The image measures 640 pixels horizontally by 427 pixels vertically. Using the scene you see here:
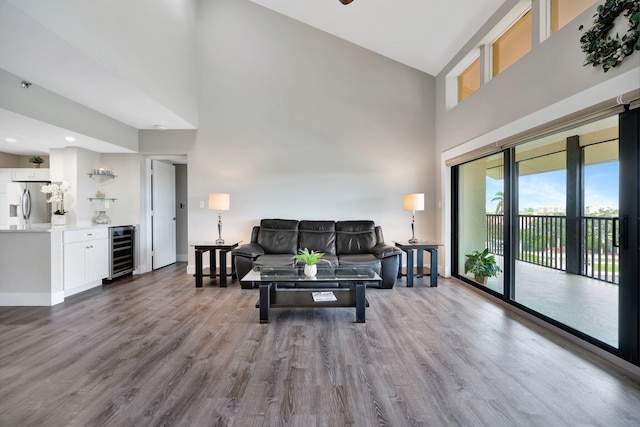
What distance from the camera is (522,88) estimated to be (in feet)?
10.0

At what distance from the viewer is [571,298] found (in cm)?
318

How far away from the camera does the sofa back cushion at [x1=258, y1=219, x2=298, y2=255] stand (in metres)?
4.75

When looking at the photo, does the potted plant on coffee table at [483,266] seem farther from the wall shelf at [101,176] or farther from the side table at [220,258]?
the wall shelf at [101,176]

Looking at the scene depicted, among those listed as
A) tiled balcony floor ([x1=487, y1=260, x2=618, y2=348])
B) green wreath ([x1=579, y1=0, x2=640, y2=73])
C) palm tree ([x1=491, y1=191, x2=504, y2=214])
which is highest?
green wreath ([x1=579, y1=0, x2=640, y2=73])

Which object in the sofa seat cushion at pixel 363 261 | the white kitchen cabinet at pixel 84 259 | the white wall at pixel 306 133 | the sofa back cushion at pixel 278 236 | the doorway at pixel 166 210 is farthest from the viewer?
the doorway at pixel 166 210

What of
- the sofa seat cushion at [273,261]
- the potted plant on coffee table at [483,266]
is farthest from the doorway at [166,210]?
the potted plant on coffee table at [483,266]

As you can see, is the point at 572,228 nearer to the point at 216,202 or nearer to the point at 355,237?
the point at 355,237

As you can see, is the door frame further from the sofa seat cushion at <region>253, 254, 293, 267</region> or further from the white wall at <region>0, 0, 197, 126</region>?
the sofa seat cushion at <region>253, 254, 293, 267</region>

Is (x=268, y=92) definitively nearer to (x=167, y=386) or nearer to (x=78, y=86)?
(x=78, y=86)

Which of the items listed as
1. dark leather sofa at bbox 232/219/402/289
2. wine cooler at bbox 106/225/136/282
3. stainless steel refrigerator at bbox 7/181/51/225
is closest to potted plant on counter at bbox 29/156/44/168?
stainless steel refrigerator at bbox 7/181/51/225

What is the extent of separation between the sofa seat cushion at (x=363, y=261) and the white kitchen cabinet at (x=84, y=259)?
138 inches

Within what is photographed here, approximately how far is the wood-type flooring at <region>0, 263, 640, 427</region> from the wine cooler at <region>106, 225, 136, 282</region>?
128cm

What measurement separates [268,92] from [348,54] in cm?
152

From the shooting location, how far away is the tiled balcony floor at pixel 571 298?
8.57 feet
